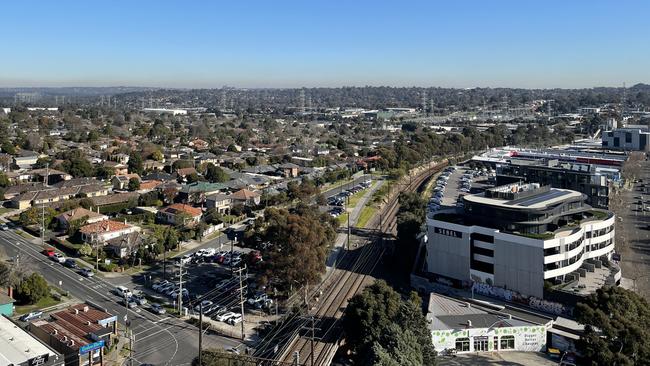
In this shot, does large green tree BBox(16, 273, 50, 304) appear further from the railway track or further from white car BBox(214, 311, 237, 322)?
the railway track

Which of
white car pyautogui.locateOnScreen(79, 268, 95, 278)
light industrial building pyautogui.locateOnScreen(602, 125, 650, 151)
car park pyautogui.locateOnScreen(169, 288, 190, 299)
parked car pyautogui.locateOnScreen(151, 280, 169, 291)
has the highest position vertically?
light industrial building pyautogui.locateOnScreen(602, 125, 650, 151)

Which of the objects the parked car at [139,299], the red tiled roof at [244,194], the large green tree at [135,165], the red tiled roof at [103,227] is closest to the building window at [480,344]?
the parked car at [139,299]

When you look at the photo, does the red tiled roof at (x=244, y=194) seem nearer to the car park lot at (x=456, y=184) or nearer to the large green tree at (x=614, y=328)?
the car park lot at (x=456, y=184)

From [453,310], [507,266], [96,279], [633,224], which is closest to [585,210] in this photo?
[507,266]

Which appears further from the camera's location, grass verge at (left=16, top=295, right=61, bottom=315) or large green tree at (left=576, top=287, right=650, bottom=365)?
grass verge at (left=16, top=295, right=61, bottom=315)

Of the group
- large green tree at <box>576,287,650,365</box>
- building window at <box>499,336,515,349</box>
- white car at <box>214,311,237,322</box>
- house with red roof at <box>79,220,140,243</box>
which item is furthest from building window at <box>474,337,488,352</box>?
house with red roof at <box>79,220,140,243</box>

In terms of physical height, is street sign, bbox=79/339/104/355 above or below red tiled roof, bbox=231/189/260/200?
below

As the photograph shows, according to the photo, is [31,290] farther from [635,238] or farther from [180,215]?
[635,238]
